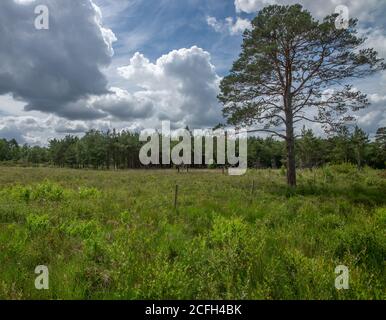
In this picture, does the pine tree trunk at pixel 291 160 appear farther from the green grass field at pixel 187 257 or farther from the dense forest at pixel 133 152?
the dense forest at pixel 133 152

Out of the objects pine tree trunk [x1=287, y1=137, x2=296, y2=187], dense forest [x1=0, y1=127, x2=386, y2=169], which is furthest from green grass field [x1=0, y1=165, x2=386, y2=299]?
dense forest [x1=0, y1=127, x2=386, y2=169]

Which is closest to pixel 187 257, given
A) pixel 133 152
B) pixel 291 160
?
pixel 291 160

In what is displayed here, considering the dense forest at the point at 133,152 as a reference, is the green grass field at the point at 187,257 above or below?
below

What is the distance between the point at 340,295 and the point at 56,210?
898 cm

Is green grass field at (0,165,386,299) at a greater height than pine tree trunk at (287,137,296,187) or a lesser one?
lesser

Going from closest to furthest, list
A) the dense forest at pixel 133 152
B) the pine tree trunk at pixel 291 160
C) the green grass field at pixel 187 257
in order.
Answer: the green grass field at pixel 187 257 → the pine tree trunk at pixel 291 160 → the dense forest at pixel 133 152

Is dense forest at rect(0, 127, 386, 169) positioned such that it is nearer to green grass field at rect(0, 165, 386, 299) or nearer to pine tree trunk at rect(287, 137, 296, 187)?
pine tree trunk at rect(287, 137, 296, 187)

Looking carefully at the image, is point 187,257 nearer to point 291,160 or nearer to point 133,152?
point 291,160

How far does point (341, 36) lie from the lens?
1562 centimetres

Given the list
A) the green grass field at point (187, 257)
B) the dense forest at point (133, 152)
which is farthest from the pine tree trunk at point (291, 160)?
the dense forest at point (133, 152)

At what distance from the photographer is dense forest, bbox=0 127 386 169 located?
6144cm

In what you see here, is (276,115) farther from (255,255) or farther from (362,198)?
(255,255)

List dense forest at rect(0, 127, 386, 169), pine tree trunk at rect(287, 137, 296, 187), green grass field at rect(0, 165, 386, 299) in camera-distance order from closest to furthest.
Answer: green grass field at rect(0, 165, 386, 299)
pine tree trunk at rect(287, 137, 296, 187)
dense forest at rect(0, 127, 386, 169)

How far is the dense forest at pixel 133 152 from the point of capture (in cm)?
6144
